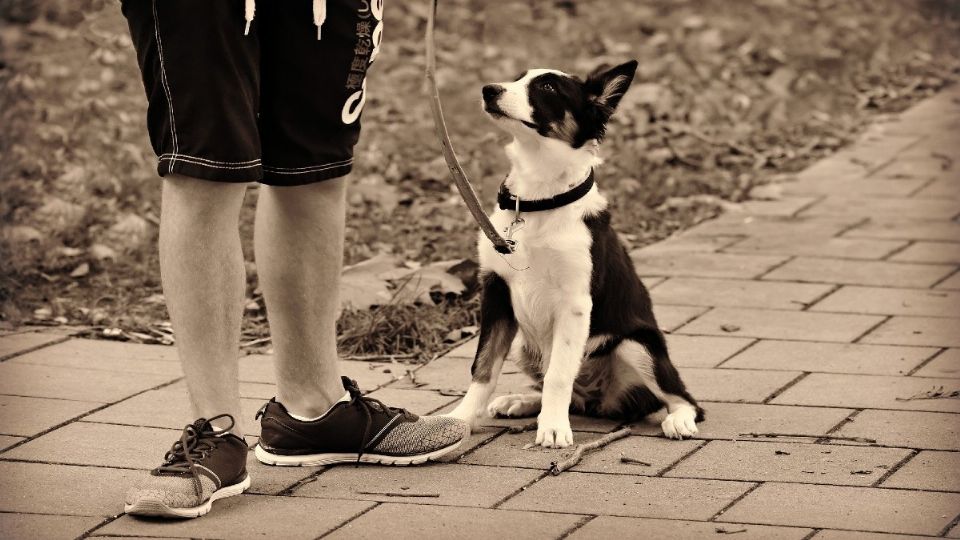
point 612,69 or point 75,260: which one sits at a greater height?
point 612,69

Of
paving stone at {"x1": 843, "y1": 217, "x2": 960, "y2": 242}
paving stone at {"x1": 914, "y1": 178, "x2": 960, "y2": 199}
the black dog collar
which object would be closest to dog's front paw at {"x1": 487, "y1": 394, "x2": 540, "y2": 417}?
the black dog collar

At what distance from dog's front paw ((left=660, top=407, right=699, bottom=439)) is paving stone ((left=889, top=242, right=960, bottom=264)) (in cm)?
239

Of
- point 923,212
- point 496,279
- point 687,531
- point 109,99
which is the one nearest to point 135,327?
point 496,279

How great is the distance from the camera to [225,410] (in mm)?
3104

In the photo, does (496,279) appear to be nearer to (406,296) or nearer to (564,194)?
(564,194)

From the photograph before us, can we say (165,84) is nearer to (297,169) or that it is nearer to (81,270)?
(297,169)

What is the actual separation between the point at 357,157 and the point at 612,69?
11.8ft

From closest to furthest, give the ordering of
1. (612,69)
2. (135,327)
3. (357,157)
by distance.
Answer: (612,69) → (135,327) → (357,157)

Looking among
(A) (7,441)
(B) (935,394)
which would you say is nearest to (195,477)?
(A) (7,441)

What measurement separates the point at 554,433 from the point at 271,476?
764 mm

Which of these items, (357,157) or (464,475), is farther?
(357,157)

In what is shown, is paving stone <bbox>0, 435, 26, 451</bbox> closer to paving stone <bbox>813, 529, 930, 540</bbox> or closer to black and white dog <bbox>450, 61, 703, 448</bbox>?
black and white dog <bbox>450, 61, 703, 448</bbox>

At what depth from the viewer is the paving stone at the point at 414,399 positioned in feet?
13.1

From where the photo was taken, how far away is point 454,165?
3.43m
